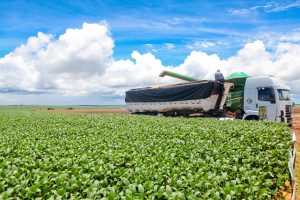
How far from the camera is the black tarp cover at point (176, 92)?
2853cm

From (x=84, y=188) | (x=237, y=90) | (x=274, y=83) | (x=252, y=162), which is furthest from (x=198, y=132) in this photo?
(x=237, y=90)

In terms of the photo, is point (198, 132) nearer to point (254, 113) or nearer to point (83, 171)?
point (83, 171)

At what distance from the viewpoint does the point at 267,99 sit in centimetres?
2378

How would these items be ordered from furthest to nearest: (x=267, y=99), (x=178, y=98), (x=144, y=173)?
(x=178, y=98)
(x=267, y=99)
(x=144, y=173)

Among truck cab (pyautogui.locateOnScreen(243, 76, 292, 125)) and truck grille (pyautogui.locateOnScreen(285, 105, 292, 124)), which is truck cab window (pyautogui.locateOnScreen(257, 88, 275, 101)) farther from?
truck grille (pyautogui.locateOnScreen(285, 105, 292, 124))

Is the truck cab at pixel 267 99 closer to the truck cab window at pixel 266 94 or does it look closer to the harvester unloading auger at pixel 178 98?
the truck cab window at pixel 266 94

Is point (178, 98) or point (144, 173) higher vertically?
point (178, 98)

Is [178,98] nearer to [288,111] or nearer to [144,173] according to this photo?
[288,111]

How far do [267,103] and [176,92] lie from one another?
388 inches

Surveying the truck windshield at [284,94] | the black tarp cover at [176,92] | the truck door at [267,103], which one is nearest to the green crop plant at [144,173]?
the truck door at [267,103]

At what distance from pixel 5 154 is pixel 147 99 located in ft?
86.7

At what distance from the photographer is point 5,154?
10.3 m

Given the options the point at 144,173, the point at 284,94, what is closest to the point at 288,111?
the point at 284,94

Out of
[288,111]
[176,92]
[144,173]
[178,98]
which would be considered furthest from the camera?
[176,92]
